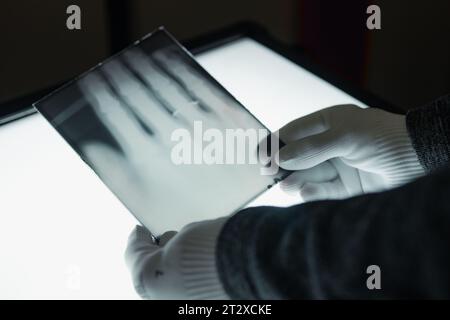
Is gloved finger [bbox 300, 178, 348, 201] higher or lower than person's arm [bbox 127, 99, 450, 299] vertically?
lower

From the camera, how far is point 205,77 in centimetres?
76

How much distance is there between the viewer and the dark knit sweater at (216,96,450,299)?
1.35ft

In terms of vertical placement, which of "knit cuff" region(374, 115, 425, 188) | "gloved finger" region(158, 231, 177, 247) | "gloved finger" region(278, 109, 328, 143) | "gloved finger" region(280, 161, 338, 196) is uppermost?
"gloved finger" region(278, 109, 328, 143)

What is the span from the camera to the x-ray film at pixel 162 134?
649mm

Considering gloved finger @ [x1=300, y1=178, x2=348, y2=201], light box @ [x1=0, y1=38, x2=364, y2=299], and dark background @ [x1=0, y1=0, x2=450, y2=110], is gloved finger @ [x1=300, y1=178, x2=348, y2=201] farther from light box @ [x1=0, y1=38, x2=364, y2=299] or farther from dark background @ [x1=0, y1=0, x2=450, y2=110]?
dark background @ [x1=0, y1=0, x2=450, y2=110]

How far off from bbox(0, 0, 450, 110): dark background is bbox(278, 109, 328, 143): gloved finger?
1.56 ft

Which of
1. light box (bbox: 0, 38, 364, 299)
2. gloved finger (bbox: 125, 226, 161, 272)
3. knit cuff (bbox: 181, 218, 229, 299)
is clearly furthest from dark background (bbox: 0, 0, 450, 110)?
knit cuff (bbox: 181, 218, 229, 299)

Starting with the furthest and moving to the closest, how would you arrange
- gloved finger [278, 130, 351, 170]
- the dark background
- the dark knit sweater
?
the dark background < gloved finger [278, 130, 351, 170] < the dark knit sweater

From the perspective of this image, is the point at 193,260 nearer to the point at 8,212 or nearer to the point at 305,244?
the point at 305,244

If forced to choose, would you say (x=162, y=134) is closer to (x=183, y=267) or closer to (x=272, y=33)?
(x=183, y=267)

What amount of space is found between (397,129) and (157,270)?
1.21ft

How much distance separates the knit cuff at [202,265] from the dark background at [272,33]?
1.76 ft

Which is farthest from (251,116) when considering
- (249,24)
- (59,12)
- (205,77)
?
(59,12)

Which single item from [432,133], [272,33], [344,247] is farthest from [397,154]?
[272,33]
